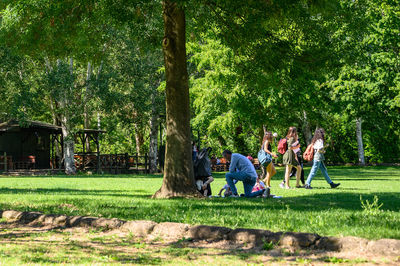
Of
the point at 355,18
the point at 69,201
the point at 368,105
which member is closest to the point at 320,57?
the point at 355,18

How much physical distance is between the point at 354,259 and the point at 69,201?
22.6 ft

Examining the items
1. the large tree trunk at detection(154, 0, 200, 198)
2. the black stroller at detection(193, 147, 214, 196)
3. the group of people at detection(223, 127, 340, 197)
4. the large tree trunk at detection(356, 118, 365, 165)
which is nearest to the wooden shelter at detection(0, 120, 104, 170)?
the group of people at detection(223, 127, 340, 197)

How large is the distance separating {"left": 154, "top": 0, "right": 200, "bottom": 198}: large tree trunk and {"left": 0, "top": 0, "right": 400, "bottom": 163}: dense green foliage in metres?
0.57

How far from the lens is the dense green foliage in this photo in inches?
489

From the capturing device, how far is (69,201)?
10562 millimetres

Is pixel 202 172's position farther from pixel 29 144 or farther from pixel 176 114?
pixel 29 144

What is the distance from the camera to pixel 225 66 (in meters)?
26.9

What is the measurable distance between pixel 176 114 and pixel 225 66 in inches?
625

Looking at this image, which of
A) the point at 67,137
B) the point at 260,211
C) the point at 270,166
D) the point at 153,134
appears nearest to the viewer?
the point at 260,211

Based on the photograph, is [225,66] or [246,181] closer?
[246,181]

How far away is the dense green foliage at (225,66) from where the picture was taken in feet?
40.7

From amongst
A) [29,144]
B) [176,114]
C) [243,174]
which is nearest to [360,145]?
[29,144]

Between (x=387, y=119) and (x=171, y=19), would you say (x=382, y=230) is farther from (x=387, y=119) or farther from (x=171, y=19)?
(x=387, y=119)

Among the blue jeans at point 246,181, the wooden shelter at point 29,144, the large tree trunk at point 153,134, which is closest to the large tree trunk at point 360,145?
the large tree trunk at point 153,134
